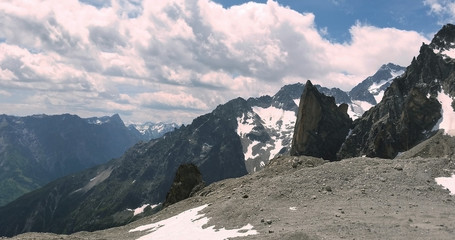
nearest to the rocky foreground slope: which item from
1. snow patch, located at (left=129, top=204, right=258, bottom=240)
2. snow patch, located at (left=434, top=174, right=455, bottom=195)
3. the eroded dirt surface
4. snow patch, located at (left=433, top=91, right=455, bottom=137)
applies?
the eroded dirt surface

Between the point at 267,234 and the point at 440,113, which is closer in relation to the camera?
the point at 267,234

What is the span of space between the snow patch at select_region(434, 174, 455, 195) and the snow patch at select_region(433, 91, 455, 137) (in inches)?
5614

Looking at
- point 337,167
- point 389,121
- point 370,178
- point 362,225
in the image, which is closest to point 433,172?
point 370,178

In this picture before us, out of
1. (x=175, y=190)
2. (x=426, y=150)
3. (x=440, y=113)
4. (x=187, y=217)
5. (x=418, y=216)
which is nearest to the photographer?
(x=418, y=216)

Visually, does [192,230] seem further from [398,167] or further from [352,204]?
[398,167]

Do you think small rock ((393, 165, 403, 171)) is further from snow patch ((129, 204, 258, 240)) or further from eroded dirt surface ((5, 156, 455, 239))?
snow patch ((129, 204, 258, 240))

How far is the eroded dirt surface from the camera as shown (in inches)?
1005

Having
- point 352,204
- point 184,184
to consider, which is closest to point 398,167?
point 352,204

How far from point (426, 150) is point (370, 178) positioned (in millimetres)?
107801

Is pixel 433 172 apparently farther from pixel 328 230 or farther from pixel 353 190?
pixel 328 230

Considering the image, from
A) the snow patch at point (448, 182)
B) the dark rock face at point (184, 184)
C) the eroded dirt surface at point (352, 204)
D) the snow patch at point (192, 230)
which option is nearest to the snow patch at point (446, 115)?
the dark rock face at point (184, 184)

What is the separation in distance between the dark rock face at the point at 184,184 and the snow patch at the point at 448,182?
2004 inches

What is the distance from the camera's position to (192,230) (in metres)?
35.0

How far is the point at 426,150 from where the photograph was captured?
132 metres
